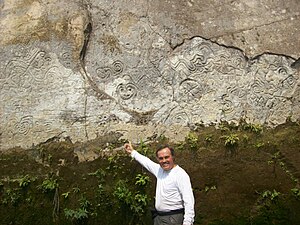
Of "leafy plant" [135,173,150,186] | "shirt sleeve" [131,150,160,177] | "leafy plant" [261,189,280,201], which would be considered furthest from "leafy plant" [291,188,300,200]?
"shirt sleeve" [131,150,160,177]

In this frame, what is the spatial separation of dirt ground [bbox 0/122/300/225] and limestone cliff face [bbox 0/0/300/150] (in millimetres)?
187

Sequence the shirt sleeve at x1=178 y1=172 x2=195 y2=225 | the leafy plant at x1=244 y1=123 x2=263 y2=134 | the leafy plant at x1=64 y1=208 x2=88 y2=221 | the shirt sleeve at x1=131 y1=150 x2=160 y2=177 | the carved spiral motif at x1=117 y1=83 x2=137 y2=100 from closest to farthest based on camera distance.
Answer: the shirt sleeve at x1=178 y1=172 x2=195 y2=225 → the shirt sleeve at x1=131 y1=150 x2=160 y2=177 → the leafy plant at x1=64 y1=208 x2=88 y2=221 → the leafy plant at x1=244 y1=123 x2=263 y2=134 → the carved spiral motif at x1=117 y1=83 x2=137 y2=100

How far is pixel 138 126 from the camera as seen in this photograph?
603 cm

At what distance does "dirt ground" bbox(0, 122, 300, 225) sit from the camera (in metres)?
5.65

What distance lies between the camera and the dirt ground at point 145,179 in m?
5.65

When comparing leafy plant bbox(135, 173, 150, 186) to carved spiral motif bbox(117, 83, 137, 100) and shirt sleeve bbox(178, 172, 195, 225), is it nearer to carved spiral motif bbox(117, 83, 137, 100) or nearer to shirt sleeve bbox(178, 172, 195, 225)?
carved spiral motif bbox(117, 83, 137, 100)

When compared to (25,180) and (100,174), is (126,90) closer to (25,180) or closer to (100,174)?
(100,174)

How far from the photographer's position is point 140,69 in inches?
244

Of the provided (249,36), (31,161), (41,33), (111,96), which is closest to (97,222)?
(31,161)

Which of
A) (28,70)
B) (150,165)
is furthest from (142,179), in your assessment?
(28,70)

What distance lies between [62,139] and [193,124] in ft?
5.29

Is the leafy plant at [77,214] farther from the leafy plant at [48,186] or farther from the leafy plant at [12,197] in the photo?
the leafy plant at [12,197]

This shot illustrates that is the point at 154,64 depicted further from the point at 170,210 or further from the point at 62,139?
the point at 170,210

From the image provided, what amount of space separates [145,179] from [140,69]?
4.59 feet
